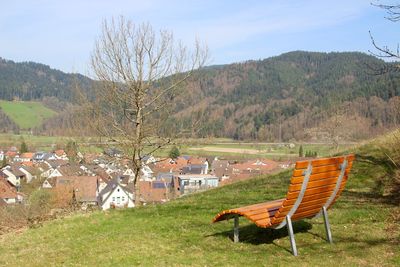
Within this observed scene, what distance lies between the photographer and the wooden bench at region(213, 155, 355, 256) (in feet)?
17.7

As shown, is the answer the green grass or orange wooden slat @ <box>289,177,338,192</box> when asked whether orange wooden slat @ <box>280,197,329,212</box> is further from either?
the green grass

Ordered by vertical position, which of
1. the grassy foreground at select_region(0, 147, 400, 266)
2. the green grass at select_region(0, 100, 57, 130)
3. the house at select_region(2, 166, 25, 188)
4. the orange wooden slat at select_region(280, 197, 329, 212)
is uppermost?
the green grass at select_region(0, 100, 57, 130)

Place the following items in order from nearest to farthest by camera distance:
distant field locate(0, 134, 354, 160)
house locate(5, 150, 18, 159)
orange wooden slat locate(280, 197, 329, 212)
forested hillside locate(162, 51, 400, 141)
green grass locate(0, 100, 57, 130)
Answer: orange wooden slat locate(280, 197, 329, 212) < distant field locate(0, 134, 354, 160) < house locate(5, 150, 18, 159) < forested hillside locate(162, 51, 400, 141) < green grass locate(0, 100, 57, 130)

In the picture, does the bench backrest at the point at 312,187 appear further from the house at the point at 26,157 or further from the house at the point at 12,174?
the house at the point at 26,157

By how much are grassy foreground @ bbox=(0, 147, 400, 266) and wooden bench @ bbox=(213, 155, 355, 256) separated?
1.32ft

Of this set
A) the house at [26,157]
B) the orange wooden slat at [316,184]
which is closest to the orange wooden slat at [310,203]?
the orange wooden slat at [316,184]

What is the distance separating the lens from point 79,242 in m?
7.36

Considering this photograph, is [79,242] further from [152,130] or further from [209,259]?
[152,130]

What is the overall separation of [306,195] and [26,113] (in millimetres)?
163811

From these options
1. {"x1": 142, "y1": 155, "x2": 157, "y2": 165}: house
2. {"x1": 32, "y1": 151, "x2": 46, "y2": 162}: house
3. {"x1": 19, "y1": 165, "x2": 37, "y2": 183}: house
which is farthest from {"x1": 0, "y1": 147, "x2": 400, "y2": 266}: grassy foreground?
{"x1": 32, "y1": 151, "x2": 46, "y2": 162}: house

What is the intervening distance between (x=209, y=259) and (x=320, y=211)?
1.79 meters

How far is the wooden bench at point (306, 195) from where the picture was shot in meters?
5.40

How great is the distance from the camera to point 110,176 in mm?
49562

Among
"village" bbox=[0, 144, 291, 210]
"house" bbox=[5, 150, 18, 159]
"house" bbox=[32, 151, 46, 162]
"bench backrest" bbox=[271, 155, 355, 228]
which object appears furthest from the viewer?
"house" bbox=[32, 151, 46, 162]
